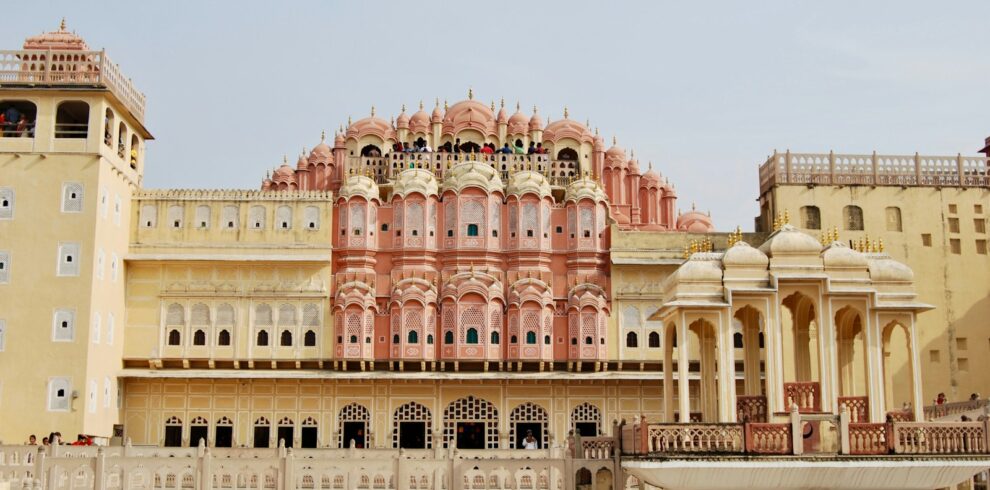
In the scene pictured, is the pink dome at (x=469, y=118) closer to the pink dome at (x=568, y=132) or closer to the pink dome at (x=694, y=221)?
the pink dome at (x=568, y=132)

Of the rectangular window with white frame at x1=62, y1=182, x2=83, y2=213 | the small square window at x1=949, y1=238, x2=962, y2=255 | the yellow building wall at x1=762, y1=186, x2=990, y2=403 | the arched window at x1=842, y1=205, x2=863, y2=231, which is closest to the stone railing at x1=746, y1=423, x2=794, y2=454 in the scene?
the yellow building wall at x1=762, y1=186, x2=990, y2=403

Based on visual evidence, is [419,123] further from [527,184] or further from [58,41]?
[58,41]

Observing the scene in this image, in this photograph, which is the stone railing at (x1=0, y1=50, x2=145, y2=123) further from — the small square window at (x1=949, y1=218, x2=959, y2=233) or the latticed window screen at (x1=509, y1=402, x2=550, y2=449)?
the small square window at (x1=949, y1=218, x2=959, y2=233)

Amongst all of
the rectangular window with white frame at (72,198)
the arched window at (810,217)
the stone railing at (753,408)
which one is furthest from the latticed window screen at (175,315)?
the stone railing at (753,408)

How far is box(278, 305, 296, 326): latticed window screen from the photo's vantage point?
38.5 meters

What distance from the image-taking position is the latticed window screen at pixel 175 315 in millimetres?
38281

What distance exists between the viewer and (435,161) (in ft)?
137

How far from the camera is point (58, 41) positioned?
3853 centimetres

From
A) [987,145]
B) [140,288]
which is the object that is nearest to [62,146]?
[140,288]

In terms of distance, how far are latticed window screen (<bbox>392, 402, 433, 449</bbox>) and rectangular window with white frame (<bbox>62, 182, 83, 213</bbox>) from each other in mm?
11688

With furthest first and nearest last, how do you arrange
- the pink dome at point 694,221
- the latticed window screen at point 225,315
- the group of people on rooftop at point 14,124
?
the pink dome at point 694,221
the latticed window screen at point 225,315
the group of people on rooftop at point 14,124

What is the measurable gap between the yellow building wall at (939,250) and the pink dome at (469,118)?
1058cm

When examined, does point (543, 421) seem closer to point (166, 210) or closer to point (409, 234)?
point (409, 234)

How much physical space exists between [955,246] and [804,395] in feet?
65.2
